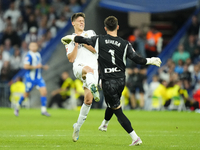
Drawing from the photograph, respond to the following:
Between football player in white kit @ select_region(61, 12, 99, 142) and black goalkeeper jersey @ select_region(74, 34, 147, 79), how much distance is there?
0.54 m

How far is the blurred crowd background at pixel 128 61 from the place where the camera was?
19938 millimetres

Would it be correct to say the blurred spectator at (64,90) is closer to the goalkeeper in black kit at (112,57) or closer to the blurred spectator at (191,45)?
the blurred spectator at (191,45)

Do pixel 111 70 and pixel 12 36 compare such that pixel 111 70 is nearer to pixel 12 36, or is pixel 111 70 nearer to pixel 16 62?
pixel 16 62

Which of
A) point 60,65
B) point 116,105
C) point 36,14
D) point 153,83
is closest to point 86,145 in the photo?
point 116,105

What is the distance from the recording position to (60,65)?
868 inches

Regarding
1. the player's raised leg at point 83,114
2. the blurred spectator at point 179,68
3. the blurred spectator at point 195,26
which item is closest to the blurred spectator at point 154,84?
the blurred spectator at point 179,68

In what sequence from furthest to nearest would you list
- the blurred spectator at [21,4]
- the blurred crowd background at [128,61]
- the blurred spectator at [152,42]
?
the blurred spectator at [21,4] < the blurred spectator at [152,42] < the blurred crowd background at [128,61]

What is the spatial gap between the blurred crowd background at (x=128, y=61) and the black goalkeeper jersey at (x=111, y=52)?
1209 cm

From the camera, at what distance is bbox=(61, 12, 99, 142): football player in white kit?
7828 mm

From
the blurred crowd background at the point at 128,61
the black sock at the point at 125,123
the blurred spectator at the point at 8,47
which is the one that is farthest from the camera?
the blurred spectator at the point at 8,47

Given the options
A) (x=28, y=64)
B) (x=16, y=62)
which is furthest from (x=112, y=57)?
(x=16, y=62)

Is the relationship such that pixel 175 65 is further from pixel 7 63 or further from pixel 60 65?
pixel 7 63

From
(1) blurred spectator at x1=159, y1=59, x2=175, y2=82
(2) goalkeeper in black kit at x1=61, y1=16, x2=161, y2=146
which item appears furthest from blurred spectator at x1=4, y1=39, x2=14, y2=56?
(2) goalkeeper in black kit at x1=61, y1=16, x2=161, y2=146

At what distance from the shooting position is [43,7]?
83.3 feet
